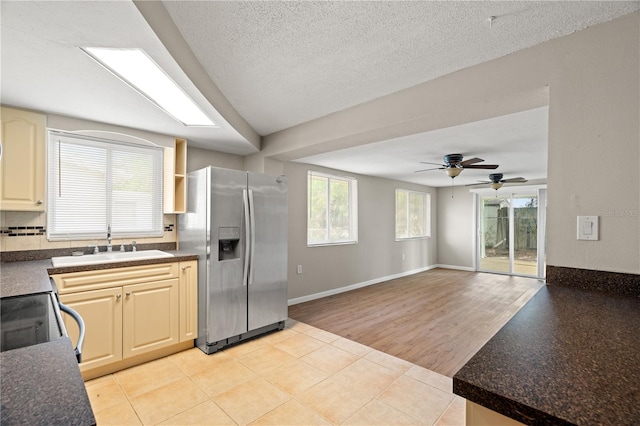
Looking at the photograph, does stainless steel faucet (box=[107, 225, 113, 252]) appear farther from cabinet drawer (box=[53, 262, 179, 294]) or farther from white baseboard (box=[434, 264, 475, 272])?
white baseboard (box=[434, 264, 475, 272])

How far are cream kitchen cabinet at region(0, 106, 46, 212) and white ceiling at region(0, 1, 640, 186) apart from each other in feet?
0.40

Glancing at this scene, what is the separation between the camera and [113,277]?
247 centimetres

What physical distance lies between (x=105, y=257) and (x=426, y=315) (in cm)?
375

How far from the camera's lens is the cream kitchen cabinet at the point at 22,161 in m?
2.28

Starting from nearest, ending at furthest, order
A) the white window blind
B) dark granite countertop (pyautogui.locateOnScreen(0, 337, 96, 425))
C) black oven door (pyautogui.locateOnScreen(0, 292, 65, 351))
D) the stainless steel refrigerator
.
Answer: dark granite countertop (pyautogui.locateOnScreen(0, 337, 96, 425)) → black oven door (pyautogui.locateOnScreen(0, 292, 65, 351)) → the white window blind → the stainless steel refrigerator

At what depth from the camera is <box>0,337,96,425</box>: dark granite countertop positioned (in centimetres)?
53

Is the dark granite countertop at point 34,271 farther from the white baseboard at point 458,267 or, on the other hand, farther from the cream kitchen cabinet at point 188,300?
the white baseboard at point 458,267

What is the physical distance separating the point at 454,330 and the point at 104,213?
395cm

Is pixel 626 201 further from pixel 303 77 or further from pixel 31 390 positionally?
pixel 31 390

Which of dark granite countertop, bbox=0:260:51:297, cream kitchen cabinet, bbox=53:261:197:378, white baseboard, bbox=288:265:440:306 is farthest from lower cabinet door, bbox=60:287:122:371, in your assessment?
white baseboard, bbox=288:265:440:306

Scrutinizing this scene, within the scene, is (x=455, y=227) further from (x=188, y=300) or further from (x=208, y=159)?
(x=188, y=300)

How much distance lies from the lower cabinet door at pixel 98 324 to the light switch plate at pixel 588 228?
3.18 m

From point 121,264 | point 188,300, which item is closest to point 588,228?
point 188,300

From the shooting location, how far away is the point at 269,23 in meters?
1.59
